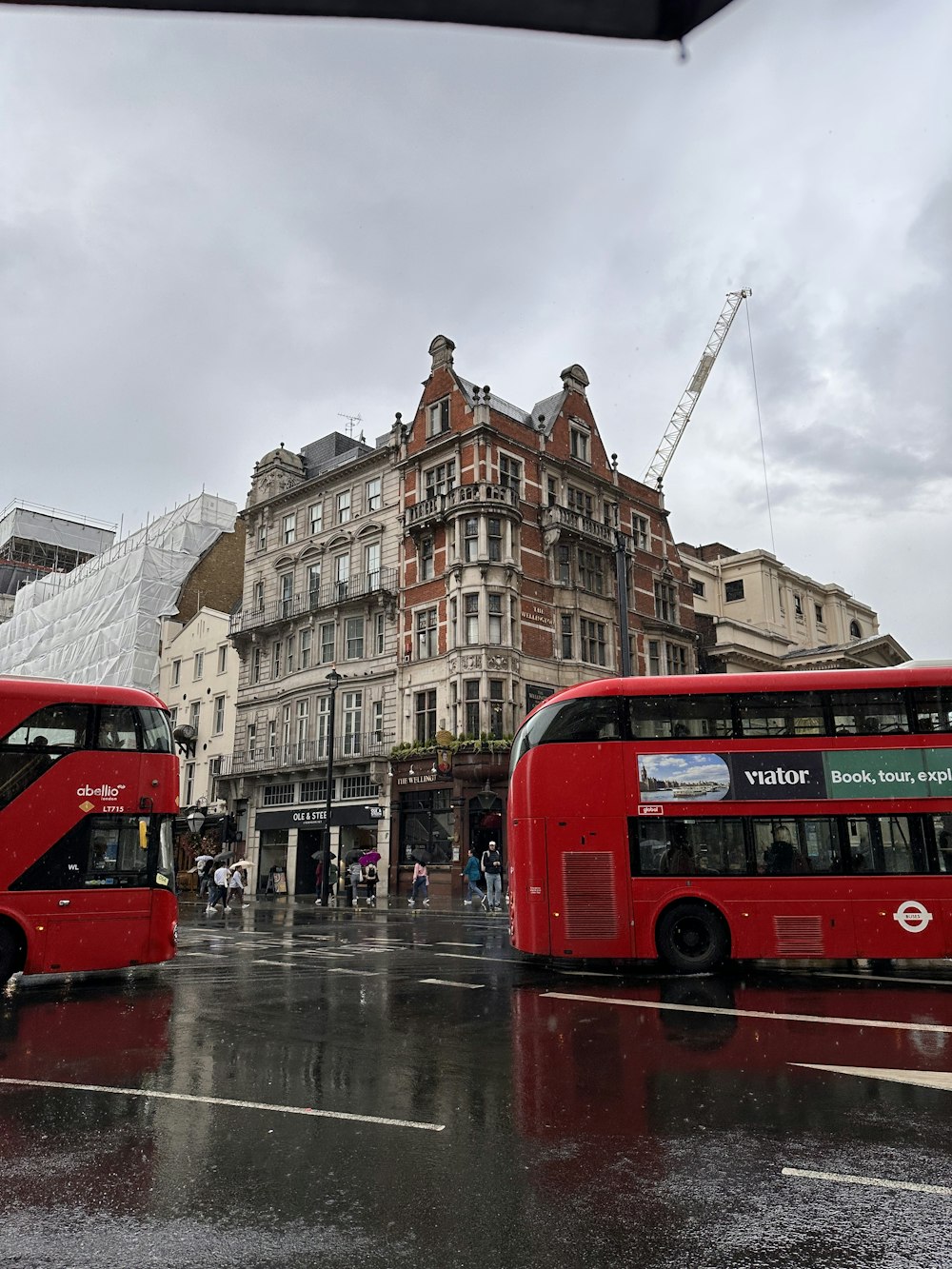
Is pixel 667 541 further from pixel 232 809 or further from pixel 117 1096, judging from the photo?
pixel 117 1096

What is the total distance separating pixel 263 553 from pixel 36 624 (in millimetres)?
26105

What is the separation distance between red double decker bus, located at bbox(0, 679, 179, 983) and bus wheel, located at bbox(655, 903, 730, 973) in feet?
23.2

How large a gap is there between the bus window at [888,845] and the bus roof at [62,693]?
398 inches

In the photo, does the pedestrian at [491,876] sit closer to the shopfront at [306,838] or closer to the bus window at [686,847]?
the shopfront at [306,838]

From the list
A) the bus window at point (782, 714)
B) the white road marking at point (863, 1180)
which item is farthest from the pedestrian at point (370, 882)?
the white road marking at point (863, 1180)

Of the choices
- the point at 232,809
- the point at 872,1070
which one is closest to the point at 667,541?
the point at 232,809

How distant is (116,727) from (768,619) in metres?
48.5

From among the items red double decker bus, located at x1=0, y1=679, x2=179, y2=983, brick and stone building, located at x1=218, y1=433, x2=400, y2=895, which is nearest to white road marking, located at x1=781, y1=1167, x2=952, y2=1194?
red double decker bus, located at x1=0, y1=679, x2=179, y2=983

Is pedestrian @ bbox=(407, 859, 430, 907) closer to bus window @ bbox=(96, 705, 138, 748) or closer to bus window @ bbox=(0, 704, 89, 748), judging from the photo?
bus window @ bbox=(96, 705, 138, 748)

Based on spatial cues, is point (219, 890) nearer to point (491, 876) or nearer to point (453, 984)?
point (491, 876)

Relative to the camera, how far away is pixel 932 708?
12.3 m

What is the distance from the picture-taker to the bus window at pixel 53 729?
12.2 m

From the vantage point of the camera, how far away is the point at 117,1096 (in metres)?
6.36

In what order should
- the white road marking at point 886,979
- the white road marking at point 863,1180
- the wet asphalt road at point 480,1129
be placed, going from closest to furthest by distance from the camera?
the wet asphalt road at point 480,1129
the white road marking at point 863,1180
the white road marking at point 886,979
